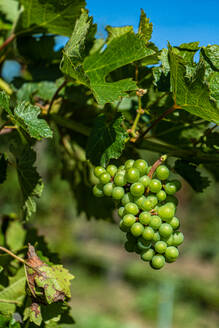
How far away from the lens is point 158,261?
66cm

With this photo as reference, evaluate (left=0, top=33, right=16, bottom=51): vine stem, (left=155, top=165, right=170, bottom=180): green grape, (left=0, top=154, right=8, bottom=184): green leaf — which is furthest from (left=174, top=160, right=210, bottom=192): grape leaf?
(left=0, top=33, right=16, bottom=51): vine stem

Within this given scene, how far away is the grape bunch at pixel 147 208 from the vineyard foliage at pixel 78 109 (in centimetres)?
6

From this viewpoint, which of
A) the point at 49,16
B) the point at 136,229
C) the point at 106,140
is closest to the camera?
the point at 136,229

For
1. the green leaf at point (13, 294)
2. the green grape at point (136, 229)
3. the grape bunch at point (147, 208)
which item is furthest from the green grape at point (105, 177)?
the green leaf at point (13, 294)

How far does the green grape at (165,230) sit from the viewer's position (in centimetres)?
66

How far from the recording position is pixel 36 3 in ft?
3.03

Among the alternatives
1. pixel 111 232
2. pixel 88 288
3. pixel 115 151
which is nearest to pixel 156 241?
pixel 115 151

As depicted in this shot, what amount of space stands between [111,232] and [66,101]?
702 inches

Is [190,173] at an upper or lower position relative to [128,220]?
upper

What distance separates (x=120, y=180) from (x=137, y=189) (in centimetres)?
4

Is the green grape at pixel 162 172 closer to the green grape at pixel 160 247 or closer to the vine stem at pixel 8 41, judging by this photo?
the green grape at pixel 160 247

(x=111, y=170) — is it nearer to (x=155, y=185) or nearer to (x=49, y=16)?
(x=155, y=185)

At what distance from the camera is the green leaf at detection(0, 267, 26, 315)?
797 millimetres

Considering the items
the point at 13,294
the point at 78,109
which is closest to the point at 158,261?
the point at 13,294
